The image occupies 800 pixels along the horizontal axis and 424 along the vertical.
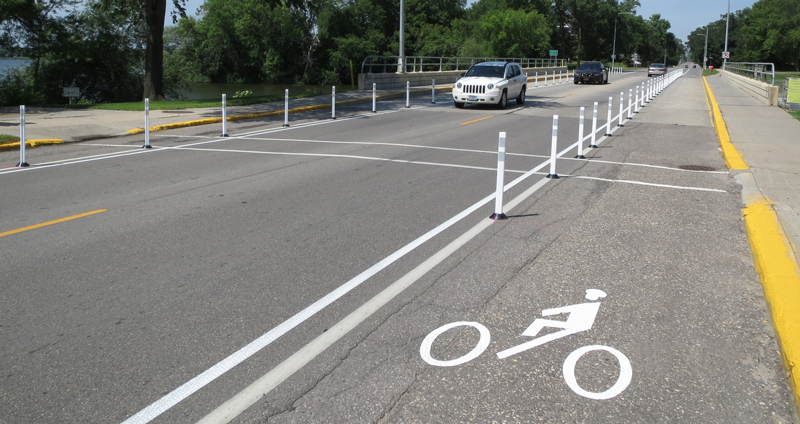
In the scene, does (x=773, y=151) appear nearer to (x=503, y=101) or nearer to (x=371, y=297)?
(x=371, y=297)

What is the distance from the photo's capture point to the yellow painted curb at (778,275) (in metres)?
4.32

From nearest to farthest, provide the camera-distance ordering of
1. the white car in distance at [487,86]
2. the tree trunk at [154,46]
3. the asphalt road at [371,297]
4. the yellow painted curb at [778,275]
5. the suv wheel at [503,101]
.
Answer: the asphalt road at [371,297]
the yellow painted curb at [778,275]
the white car in distance at [487,86]
the suv wheel at [503,101]
the tree trunk at [154,46]

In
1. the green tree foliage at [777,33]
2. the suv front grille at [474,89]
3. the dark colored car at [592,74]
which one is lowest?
the suv front grille at [474,89]

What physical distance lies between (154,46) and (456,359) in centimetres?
2425

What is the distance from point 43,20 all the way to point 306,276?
30350 mm

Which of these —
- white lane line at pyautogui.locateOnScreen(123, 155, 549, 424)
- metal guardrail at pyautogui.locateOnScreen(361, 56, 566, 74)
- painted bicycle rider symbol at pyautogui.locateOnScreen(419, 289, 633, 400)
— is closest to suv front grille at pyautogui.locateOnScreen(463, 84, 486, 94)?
metal guardrail at pyautogui.locateOnScreen(361, 56, 566, 74)

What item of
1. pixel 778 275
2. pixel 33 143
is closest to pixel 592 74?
pixel 33 143

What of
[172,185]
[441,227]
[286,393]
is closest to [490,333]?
[286,393]

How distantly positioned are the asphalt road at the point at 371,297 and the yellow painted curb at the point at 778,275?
0.41 feet

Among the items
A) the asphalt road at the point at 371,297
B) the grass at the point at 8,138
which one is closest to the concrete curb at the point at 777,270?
the asphalt road at the point at 371,297

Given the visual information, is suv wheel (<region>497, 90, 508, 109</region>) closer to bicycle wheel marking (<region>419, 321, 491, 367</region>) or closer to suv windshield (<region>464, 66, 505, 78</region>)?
suv windshield (<region>464, 66, 505, 78</region>)

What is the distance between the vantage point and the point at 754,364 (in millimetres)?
4191

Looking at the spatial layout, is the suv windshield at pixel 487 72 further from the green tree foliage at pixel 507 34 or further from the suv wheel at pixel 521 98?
the green tree foliage at pixel 507 34

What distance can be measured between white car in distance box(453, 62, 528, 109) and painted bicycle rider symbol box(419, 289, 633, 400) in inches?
751
